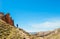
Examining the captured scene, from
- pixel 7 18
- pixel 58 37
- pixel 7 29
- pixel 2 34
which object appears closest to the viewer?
pixel 2 34

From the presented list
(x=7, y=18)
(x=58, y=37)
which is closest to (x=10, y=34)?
(x=7, y=18)

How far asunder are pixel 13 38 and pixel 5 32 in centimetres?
913

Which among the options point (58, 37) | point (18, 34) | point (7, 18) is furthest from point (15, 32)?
point (58, 37)

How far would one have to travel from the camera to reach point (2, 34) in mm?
82750

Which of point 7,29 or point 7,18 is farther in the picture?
point 7,18

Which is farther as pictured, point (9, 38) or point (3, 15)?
point (3, 15)

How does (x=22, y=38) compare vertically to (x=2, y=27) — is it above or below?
below

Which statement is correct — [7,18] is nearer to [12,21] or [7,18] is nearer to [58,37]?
[12,21]

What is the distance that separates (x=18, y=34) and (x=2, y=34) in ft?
26.6

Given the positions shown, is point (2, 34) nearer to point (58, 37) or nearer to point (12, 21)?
point (12, 21)

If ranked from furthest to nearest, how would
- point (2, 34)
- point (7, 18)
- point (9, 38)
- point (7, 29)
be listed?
point (7, 18)
point (7, 29)
point (2, 34)
point (9, 38)

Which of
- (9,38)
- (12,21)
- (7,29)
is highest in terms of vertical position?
(12,21)

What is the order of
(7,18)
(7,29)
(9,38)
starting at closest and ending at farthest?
(9,38)
(7,29)
(7,18)

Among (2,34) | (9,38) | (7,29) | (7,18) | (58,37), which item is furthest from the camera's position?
(58,37)
